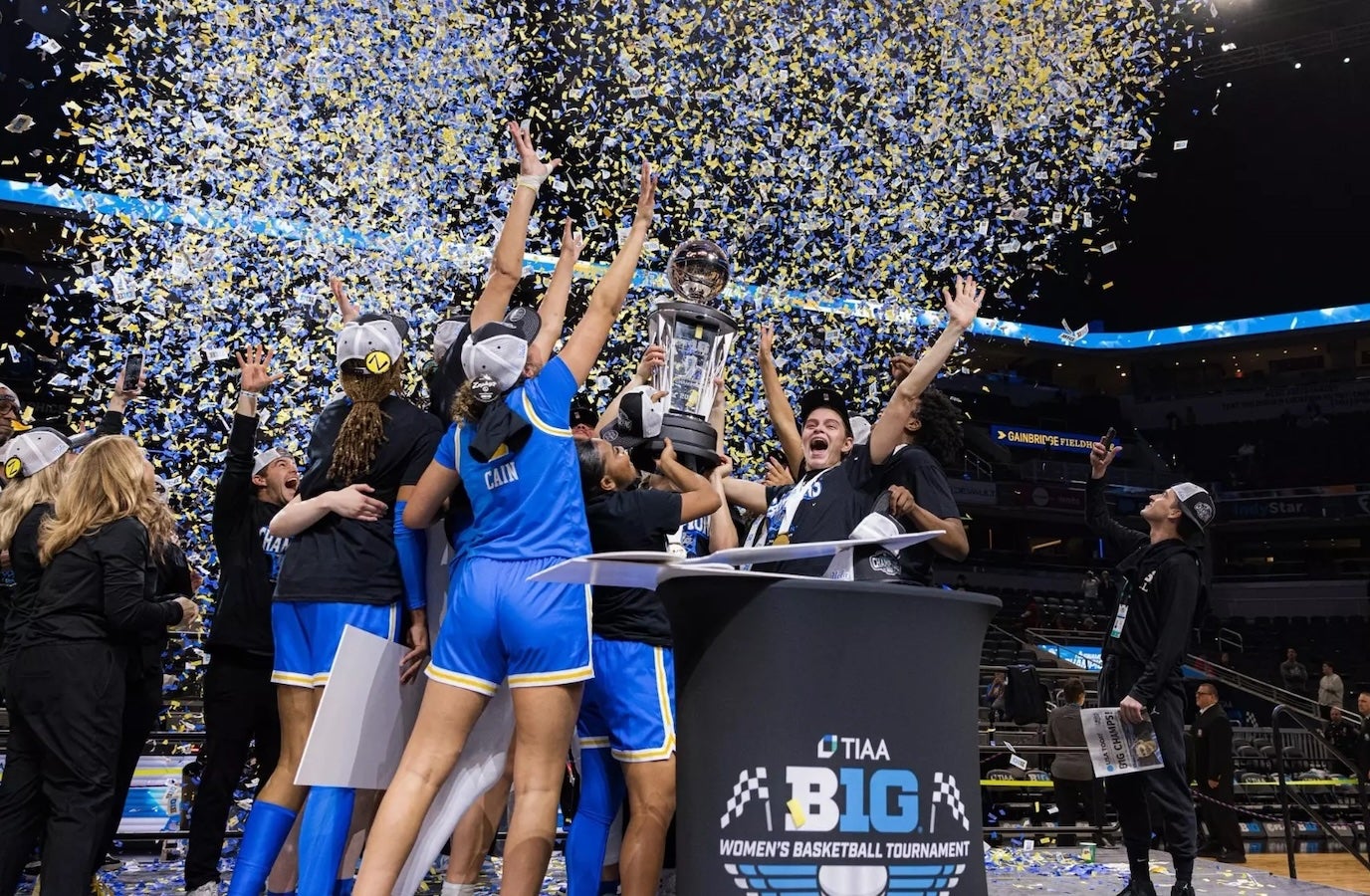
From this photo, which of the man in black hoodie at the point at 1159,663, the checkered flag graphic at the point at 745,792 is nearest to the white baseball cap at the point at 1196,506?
the man in black hoodie at the point at 1159,663

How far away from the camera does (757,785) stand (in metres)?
2.14

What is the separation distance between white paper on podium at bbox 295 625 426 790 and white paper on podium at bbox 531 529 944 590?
58.0 inches

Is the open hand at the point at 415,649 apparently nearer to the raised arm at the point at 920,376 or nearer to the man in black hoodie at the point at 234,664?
the man in black hoodie at the point at 234,664

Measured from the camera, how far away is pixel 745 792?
2.14 metres

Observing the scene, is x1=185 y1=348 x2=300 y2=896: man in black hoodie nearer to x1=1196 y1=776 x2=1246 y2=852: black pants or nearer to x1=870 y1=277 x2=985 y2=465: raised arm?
x1=870 y1=277 x2=985 y2=465: raised arm

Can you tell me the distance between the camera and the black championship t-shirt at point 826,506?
180 inches

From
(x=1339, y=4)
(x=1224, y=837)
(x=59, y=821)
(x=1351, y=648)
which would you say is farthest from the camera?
(x=1351, y=648)

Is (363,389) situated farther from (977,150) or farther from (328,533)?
(977,150)

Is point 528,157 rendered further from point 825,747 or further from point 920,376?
point 825,747

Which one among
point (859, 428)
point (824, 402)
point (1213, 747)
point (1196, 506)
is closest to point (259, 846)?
point (824, 402)

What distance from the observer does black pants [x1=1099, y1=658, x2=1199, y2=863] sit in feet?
17.0

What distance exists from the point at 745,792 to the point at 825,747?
167mm

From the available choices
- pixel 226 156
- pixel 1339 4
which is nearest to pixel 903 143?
pixel 226 156

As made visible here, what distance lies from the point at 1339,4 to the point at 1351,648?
1361 centimetres
